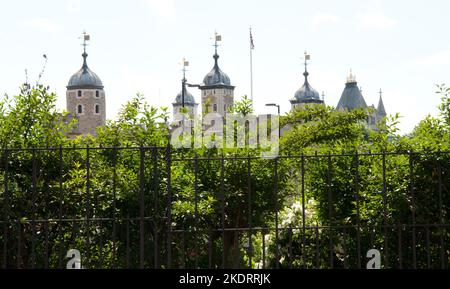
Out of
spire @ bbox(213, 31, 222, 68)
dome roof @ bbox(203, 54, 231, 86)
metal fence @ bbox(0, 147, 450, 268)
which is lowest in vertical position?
metal fence @ bbox(0, 147, 450, 268)

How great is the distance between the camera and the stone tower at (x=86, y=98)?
10519 centimetres

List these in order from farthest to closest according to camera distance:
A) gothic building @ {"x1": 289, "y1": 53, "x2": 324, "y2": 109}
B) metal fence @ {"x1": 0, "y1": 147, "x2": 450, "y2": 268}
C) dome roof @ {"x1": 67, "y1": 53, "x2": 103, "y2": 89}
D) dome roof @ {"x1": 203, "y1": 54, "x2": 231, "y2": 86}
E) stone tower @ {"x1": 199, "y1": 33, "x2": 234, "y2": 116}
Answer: gothic building @ {"x1": 289, "y1": 53, "x2": 324, "y2": 109} < dome roof @ {"x1": 203, "y1": 54, "x2": 231, "y2": 86} < stone tower @ {"x1": 199, "y1": 33, "x2": 234, "y2": 116} < dome roof @ {"x1": 67, "y1": 53, "x2": 103, "y2": 89} < metal fence @ {"x1": 0, "y1": 147, "x2": 450, "y2": 268}

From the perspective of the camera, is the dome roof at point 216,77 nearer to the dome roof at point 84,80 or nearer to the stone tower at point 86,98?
the stone tower at point 86,98

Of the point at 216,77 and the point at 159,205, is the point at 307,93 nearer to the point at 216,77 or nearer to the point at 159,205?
the point at 216,77

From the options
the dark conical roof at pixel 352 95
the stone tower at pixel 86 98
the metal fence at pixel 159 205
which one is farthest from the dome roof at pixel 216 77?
the metal fence at pixel 159 205

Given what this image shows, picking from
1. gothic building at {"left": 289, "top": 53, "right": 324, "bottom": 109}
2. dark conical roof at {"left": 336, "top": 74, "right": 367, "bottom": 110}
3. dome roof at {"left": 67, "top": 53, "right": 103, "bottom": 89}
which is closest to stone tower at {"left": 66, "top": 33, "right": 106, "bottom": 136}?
dome roof at {"left": 67, "top": 53, "right": 103, "bottom": 89}

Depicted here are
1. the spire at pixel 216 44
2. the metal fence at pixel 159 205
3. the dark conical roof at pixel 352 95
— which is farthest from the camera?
the dark conical roof at pixel 352 95

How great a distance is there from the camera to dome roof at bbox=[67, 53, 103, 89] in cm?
10519

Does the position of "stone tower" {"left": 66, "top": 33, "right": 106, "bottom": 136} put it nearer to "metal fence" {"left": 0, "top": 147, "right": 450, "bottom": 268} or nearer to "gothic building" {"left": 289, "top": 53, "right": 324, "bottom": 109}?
"gothic building" {"left": 289, "top": 53, "right": 324, "bottom": 109}

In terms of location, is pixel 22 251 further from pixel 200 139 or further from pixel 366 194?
pixel 366 194

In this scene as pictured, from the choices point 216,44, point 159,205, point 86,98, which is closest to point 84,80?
point 86,98
